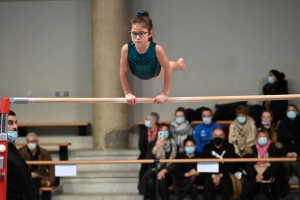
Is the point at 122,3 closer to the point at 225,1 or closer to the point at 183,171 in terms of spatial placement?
the point at 225,1

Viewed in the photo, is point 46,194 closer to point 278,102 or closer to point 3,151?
point 3,151

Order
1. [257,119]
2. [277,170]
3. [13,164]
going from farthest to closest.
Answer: [257,119]
[277,170]
[13,164]

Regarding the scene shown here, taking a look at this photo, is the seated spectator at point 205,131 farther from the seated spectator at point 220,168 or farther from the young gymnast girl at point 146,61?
the young gymnast girl at point 146,61

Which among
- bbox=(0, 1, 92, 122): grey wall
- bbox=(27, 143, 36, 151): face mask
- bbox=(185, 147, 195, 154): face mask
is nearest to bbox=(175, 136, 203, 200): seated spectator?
bbox=(185, 147, 195, 154): face mask

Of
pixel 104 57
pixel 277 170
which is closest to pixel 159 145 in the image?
pixel 277 170

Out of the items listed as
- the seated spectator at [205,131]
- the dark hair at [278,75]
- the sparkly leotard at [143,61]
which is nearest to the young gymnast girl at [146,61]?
the sparkly leotard at [143,61]

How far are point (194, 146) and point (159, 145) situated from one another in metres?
0.49

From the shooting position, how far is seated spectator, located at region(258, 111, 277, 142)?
7711 millimetres

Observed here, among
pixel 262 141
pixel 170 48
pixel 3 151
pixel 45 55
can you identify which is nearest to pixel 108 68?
pixel 170 48

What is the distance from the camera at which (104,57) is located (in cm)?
929

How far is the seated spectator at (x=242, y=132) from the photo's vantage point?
7766mm

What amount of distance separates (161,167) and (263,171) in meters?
1.42

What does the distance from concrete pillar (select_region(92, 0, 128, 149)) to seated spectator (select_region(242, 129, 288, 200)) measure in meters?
2.74

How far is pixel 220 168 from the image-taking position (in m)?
7.34
